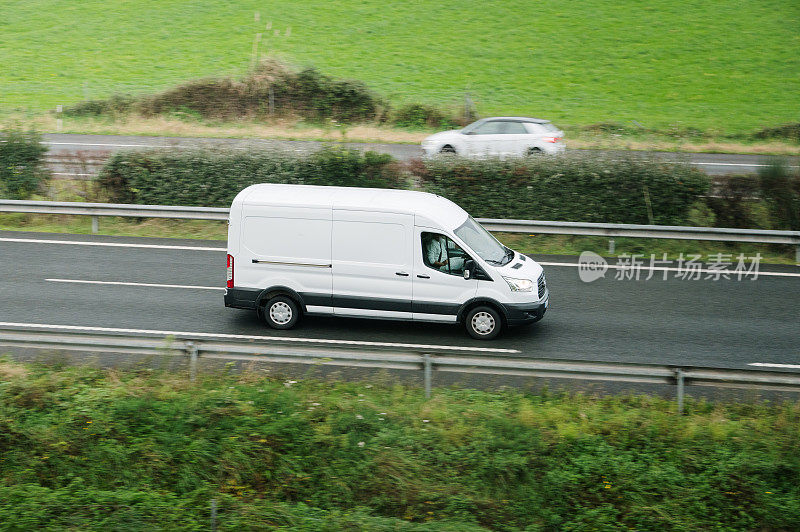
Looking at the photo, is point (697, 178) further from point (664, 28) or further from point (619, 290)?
point (664, 28)

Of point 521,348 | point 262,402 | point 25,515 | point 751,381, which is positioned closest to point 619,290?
point 521,348

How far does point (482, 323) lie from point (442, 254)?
118 cm

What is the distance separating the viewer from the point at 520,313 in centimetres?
1116

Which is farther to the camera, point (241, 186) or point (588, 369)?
point (241, 186)

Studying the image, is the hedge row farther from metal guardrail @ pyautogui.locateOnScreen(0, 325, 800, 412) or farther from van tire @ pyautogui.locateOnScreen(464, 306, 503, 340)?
metal guardrail @ pyautogui.locateOnScreen(0, 325, 800, 412)

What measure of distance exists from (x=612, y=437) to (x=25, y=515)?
18.5ft

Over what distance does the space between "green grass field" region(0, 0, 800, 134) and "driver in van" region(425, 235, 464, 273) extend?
18733 millimetres

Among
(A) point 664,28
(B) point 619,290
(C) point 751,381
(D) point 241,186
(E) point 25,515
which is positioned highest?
(A) point 664,28

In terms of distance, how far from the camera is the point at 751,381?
8180mm

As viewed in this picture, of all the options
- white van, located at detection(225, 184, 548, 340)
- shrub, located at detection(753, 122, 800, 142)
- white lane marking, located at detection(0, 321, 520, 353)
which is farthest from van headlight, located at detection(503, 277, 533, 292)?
shrub, located at detection(753, 122, 800, 142)

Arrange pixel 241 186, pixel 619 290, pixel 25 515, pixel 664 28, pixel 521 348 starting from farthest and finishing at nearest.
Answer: pixel 664 28 < pixel 241 186 < pixel 619 290 < pixel 521 348 < pixel 25 515

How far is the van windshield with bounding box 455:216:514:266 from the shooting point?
455 inches

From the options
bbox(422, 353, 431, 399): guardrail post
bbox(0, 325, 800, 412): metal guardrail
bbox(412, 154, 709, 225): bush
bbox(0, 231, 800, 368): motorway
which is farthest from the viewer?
bbox(412, 154, 709, 225): bush

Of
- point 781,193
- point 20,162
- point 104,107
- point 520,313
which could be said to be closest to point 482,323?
point 520,313
